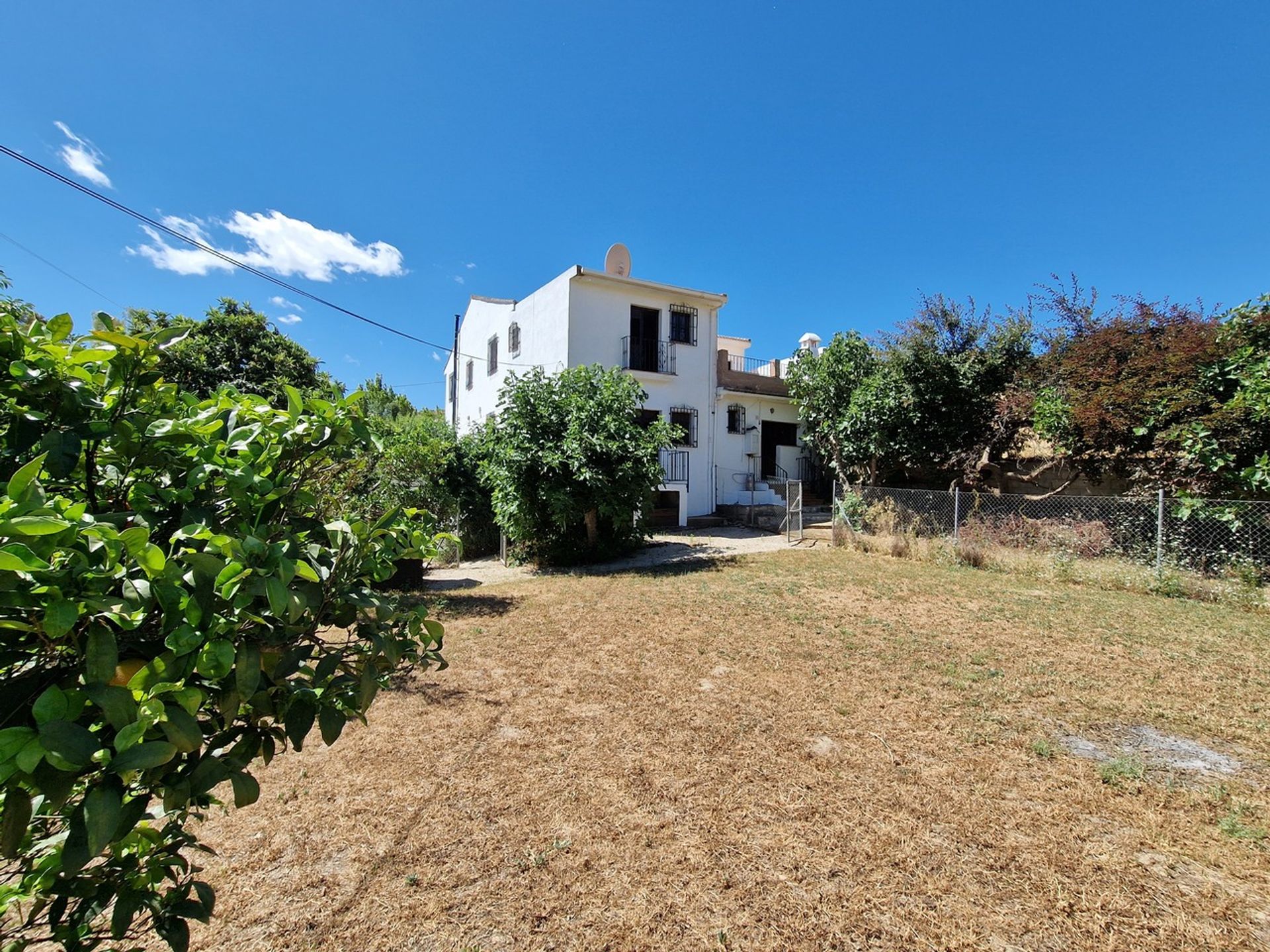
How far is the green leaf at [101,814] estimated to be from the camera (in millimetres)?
619

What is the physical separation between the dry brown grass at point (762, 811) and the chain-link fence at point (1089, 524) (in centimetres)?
315

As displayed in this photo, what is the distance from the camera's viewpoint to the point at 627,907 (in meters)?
1.96

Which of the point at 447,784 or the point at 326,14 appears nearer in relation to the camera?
the point at 447,784

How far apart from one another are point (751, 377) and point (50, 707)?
60.4 ft

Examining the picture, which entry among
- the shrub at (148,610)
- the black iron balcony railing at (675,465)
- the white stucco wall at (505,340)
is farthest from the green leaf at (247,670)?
the black iron balcony railing at (675,465)

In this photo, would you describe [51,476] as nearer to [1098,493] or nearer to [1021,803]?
[1021,803]

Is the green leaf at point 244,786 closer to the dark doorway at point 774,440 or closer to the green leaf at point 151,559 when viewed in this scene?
the green leaf at point 151,559

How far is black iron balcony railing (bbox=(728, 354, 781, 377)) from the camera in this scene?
63.7 feet

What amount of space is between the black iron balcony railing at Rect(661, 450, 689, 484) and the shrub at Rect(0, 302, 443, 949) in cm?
1317

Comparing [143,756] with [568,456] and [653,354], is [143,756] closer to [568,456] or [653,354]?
[568,456]

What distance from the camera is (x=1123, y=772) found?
2824 millimetres

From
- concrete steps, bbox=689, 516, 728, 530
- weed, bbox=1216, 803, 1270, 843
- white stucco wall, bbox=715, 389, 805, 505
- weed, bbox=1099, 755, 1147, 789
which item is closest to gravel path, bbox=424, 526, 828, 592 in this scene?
concrete steps, bbox=689, 516, 728, 530

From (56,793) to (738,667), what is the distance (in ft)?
13.8

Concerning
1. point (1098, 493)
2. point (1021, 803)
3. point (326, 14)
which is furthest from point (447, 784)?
point (1098, 493)
